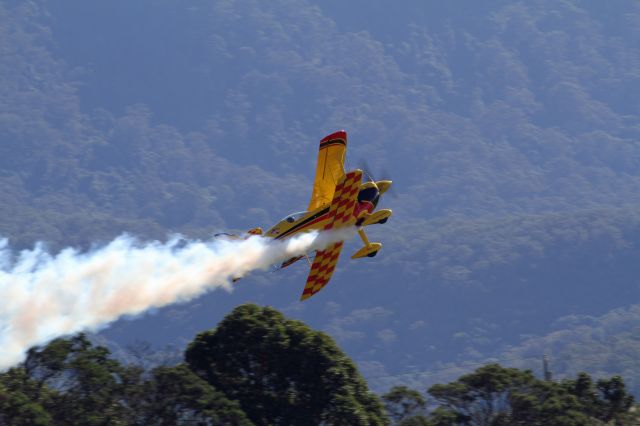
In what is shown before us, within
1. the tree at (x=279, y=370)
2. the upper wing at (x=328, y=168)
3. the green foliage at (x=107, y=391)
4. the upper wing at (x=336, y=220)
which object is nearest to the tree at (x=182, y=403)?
the green foliage at (x=107, y=391)

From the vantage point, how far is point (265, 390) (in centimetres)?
4544

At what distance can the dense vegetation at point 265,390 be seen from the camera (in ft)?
139

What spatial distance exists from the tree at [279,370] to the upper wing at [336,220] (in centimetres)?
287

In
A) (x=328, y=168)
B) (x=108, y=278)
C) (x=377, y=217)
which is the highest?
(x=328, y=168)

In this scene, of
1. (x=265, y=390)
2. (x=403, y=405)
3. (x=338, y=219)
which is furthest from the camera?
(x=338, y=219)

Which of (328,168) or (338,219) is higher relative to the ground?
(328,168)

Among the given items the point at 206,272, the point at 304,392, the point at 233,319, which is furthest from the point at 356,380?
the point at 206,272

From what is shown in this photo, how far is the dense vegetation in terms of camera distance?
42.5 m

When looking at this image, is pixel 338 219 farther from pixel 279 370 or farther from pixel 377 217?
pixel 279 370

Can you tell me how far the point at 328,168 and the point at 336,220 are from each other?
21.5ft

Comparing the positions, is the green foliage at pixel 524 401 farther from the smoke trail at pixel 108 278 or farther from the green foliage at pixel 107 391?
the green foliage at pixel 107 391

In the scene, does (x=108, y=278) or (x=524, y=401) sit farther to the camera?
(x=108, y=278)

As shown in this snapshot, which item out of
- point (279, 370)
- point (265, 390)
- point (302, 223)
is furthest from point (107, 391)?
point (302, 223)

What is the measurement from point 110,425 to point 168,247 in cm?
888
